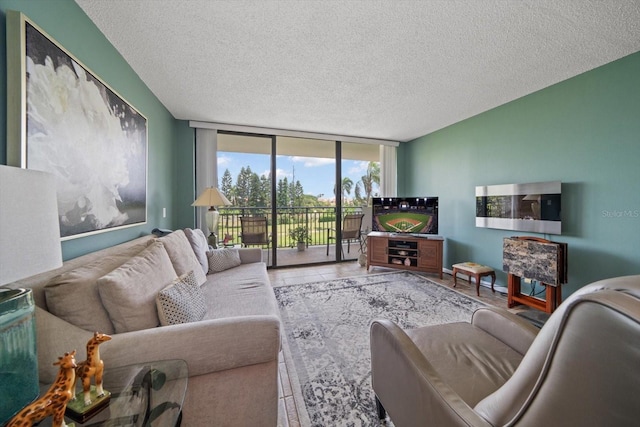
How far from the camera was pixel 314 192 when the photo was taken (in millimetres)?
4996

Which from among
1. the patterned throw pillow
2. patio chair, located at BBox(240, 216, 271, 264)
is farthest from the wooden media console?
the patterned throw pillow

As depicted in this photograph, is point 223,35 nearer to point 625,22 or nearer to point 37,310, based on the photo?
point 37,310

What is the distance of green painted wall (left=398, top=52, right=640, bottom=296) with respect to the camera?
6.64 ft

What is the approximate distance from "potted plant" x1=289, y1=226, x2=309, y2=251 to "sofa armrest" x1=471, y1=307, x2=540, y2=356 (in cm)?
Result: 416

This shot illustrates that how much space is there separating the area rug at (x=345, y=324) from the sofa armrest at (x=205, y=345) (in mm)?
552

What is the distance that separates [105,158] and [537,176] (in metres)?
4.14

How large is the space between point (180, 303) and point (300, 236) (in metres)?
4.10

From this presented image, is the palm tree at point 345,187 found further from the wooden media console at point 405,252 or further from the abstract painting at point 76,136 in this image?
the abstract painting at point 76,136

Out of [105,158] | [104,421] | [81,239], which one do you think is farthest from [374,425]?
[105,158]

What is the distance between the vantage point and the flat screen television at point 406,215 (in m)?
3.73

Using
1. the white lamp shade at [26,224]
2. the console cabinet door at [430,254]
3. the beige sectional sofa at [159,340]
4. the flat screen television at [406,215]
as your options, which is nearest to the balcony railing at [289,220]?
the flat screen television at [406,215]

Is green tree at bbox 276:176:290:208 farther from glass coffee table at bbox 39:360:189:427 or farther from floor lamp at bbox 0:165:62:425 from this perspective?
floor lamp at bbox 0:165:62:425

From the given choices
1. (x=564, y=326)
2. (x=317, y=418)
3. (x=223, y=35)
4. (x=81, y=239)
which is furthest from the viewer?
(x=223, y=35)

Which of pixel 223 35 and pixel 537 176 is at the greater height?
pixel 223 35
